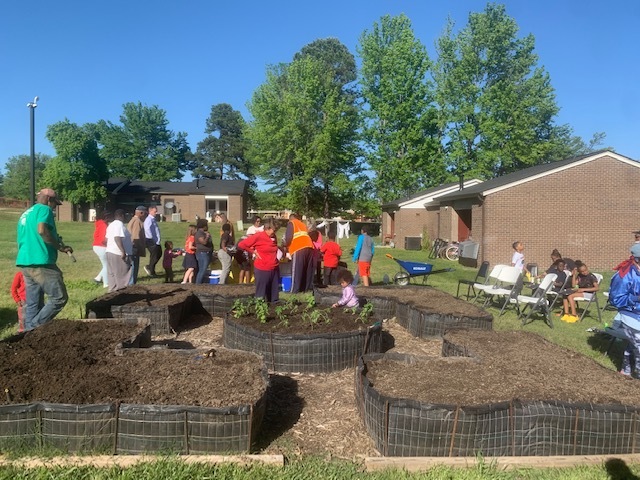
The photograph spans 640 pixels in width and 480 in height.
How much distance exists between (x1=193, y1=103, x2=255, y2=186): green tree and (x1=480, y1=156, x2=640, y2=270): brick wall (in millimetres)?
55840

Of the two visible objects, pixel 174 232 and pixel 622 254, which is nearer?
pixel 622 254

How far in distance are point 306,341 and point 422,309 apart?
8.80ft

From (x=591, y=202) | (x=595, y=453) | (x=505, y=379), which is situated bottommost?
(x=595, y=453)

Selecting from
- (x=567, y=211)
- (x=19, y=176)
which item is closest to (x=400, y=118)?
(x=567, y=211)

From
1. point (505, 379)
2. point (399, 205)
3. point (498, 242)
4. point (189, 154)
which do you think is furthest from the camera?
point (189, 154)

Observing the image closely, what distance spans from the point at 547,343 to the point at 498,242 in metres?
16.0

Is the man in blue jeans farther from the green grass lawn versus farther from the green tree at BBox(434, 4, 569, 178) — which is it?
the green tree at BBox(434, 4, 569, 178)

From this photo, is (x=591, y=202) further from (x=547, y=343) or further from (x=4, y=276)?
(x=4, y=276)

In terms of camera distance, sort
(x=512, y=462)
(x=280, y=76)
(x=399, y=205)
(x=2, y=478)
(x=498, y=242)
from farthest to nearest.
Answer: (x=280, y=76)
(x=399, y=205)
(x=498, y=242)
(x=512, y=462)
(x=2, y=478)

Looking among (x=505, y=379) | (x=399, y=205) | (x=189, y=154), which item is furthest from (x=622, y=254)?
Answer: (x=189, y=154)

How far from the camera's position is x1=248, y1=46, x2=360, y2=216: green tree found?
4119 cm

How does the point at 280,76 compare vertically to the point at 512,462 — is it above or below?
above

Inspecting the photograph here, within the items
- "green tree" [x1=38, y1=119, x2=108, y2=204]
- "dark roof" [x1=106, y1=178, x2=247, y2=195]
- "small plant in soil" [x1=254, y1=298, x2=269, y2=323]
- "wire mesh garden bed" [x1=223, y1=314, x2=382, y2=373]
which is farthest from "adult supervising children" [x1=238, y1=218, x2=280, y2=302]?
"green tree" [x1=38, y1=119, x2=108, y2=204]

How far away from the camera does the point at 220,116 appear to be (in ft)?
263
